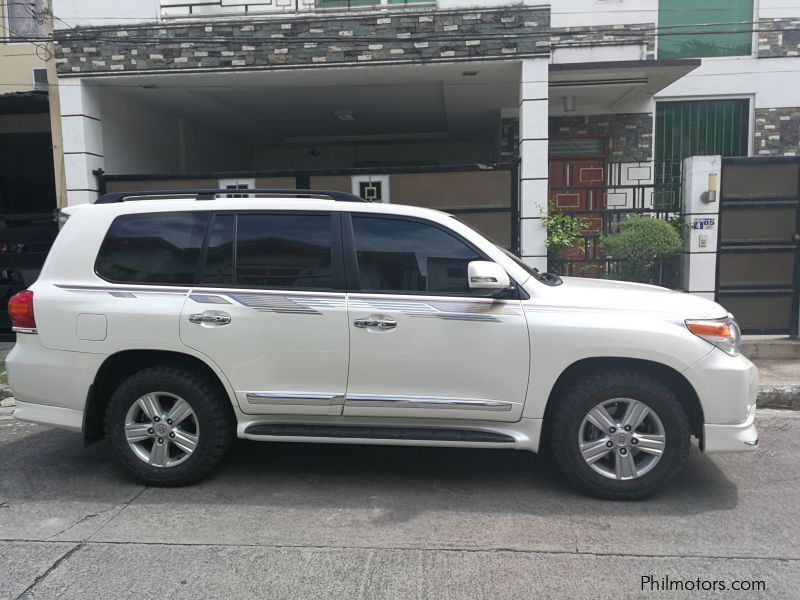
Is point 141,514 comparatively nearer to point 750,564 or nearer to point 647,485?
point 647,485

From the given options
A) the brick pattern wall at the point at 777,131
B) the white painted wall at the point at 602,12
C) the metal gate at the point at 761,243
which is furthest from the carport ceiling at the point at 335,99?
the brick pattern wall at the point at 777,131

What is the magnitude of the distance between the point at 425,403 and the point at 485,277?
88 centimetres

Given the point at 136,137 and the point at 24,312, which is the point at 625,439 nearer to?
the point at 24,312

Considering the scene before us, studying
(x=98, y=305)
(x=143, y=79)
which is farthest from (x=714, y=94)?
(x=98, y=305)

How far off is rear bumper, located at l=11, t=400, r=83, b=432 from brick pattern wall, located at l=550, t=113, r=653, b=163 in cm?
976

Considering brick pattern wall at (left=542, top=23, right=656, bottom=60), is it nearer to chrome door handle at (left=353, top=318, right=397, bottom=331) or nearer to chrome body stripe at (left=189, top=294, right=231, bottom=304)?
chrome door handle at (left=353, top=318, right=397, bottom=331)

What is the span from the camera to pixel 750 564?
337 centimetres

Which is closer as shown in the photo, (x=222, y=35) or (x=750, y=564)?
(x=750, y=564)

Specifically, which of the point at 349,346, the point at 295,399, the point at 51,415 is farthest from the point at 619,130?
the point at 51,415

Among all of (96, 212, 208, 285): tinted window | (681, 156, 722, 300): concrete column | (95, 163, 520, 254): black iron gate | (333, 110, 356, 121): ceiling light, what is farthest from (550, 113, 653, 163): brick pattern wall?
(96, 212, 208, 285): tinted window

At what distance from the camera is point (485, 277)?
397cm

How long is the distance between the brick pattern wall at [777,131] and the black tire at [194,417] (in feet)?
36.4

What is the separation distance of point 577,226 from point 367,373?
16.8 feet

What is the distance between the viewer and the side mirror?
397 cm
